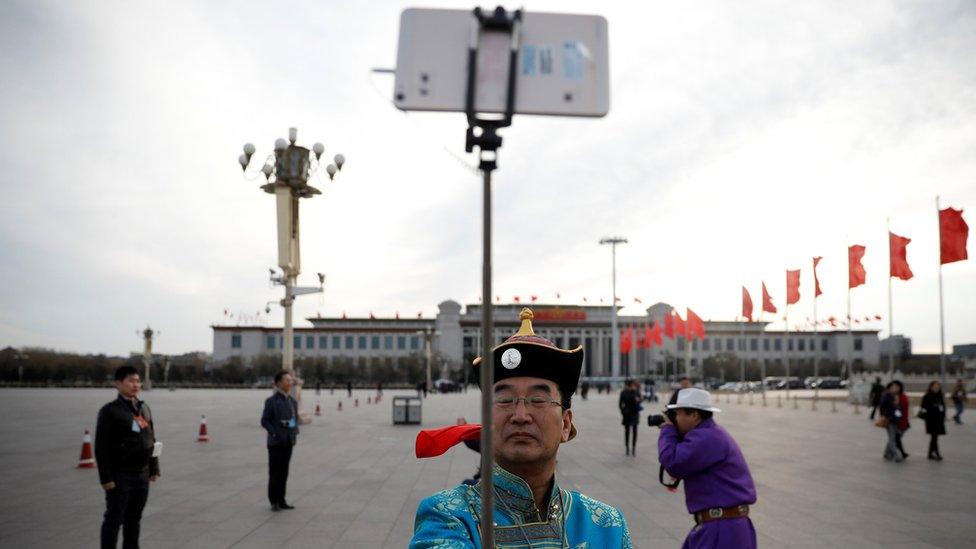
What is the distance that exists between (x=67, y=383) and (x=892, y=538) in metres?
96.0

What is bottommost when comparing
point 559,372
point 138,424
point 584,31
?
point 138,424

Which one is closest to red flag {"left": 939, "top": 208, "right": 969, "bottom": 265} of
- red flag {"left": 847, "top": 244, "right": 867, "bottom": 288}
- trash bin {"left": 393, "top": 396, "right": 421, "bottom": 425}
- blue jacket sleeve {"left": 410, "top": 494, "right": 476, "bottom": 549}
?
red flag {"left": 847, "top": 244, "right": 867, "bottom": 288}

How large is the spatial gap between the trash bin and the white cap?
20.6m

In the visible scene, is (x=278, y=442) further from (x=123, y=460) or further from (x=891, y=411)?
(x=891, y=411)

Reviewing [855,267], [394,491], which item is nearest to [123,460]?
[394,491]

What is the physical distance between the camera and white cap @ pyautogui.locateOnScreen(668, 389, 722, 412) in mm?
4629

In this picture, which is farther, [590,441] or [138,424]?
[590,441]

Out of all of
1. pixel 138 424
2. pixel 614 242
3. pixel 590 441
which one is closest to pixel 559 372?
pixel 138 424

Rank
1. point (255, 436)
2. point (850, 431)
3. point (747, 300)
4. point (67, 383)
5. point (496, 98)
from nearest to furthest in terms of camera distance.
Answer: point (496, 98) < point (255, 436) < point (850, 431) < point (747, 300) < point (67, 383)

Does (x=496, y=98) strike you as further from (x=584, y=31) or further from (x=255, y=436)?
(x=255, y=436)

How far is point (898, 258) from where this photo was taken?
27891 mm

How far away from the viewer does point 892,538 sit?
7941 mm

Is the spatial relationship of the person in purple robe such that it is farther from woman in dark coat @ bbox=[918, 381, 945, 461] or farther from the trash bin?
the trash bin

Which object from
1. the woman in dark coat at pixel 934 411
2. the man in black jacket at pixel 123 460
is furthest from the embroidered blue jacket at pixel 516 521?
the woman in dark coat at pixel 934 411
